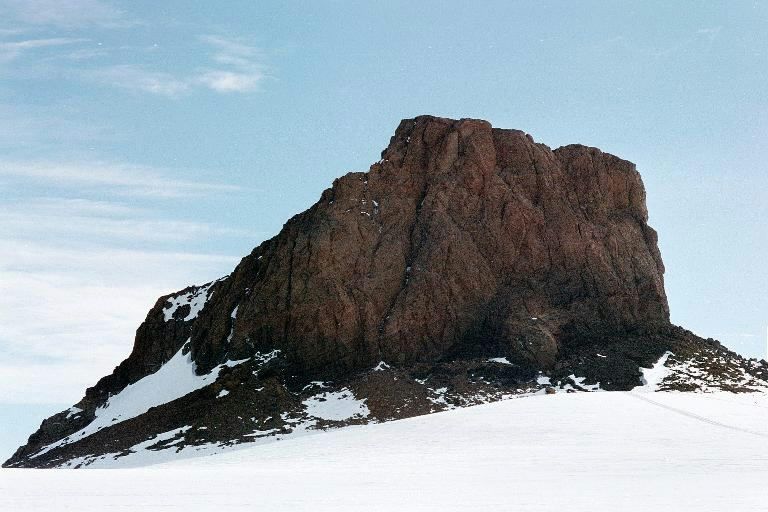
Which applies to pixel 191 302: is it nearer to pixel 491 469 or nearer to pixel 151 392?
pixel 151 392

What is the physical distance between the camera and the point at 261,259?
87.4 m

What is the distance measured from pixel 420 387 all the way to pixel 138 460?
65.8 feet

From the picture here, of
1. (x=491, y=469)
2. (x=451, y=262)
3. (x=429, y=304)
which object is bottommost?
(x=491, y=469)

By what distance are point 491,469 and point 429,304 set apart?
54826 millimetres

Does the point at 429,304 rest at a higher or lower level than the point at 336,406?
higher

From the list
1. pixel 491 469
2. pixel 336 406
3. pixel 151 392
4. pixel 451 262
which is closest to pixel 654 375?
pixel 451 262

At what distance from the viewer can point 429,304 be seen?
264ft

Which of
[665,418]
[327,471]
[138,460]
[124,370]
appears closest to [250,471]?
[327,471]

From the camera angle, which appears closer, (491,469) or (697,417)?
(491,469)

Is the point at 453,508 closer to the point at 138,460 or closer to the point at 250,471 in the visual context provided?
the point at 250,471

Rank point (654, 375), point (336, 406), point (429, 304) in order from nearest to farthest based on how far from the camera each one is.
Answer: point (336, 406)
point (654, 375)
point (429, 304)

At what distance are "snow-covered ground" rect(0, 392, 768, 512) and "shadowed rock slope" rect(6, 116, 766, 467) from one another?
103 feet

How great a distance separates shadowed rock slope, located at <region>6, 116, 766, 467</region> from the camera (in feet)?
238

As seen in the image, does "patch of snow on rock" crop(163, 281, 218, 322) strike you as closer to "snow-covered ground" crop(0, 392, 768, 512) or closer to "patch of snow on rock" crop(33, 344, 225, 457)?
"patch of snow on rock" crop(33, 344, 225, 457)
